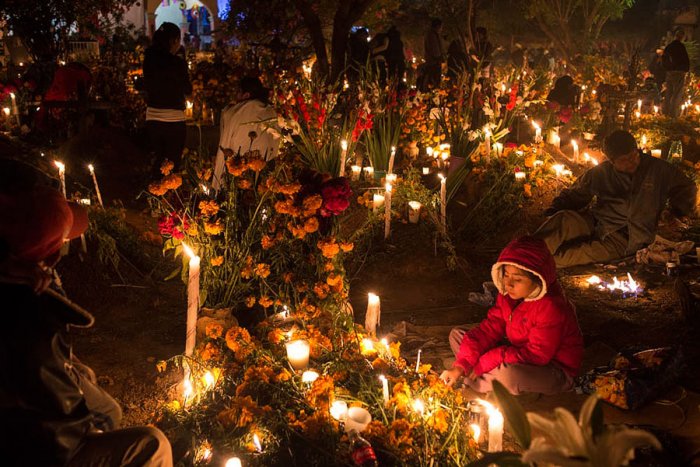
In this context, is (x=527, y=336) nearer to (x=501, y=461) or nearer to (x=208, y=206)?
(x=208, y=206)

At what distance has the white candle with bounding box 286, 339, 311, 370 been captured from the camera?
3.32 m

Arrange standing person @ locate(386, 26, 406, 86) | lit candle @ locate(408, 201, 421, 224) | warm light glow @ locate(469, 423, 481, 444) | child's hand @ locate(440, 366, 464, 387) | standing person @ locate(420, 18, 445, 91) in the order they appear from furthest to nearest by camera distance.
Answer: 1. standing person @ locate(420, 18, 445, 91)
2. standing person @ locate(386, 26, 406, 86)
3. lit candle @ locate(408, 201, 421, 224)
4. child's hand @ locate(440, 366, 464, 387)
5. warm light glow @ locate(469, 423, 481, 444)

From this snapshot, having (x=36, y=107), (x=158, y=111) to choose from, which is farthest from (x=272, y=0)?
(x=158, y=111)

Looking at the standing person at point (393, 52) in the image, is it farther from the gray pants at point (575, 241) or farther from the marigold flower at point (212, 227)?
the marigold flower at point (212, 227)

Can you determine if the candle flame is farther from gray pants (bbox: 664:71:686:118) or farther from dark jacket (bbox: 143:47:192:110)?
gray pants (bbox: 664:71:686:118)

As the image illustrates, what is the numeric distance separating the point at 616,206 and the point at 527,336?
8.13 feet

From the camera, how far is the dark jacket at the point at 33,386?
1683 millimetres

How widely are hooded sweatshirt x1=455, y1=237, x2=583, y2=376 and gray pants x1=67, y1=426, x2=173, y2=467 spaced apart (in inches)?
79.0

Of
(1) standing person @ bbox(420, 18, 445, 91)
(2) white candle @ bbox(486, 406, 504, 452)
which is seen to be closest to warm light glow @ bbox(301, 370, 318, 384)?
(2) white candle @ bbox(486, 406, 504, 452)

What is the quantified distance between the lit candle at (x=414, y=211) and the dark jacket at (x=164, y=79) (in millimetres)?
2705

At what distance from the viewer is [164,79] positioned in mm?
6328

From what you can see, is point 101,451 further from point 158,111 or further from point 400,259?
point 158,111

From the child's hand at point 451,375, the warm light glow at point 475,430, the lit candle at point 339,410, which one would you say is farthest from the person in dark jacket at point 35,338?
the child's hand at point 451,375

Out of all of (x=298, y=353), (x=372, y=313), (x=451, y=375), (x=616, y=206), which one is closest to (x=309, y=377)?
(x=298, y=353)
